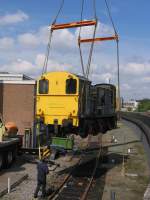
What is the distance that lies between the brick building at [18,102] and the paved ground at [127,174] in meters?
6.47

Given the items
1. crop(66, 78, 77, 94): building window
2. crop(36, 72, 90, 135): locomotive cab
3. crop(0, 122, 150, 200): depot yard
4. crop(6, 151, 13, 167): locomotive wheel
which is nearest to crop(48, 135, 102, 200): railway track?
crop(0, 122, 150, 200): depot yard

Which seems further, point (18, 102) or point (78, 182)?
point (18, 102)

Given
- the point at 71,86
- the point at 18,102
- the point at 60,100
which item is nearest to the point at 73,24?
the point at 71,86

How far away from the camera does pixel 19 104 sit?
1329 inches

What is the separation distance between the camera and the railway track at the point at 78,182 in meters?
17.8

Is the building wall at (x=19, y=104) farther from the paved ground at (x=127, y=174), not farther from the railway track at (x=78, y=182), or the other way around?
the railway track at (x=78, y=182)

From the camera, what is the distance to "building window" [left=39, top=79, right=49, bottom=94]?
20028mm

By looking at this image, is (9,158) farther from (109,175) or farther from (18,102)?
(18,102)

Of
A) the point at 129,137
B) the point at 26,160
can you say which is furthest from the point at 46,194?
the point at 129,137

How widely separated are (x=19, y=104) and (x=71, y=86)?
48.3 feet

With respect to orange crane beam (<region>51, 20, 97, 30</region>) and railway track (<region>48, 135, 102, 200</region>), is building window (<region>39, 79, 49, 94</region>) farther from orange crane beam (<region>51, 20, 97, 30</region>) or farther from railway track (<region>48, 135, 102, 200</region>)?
railway track (<region>48, 135, 102, 200</region>)

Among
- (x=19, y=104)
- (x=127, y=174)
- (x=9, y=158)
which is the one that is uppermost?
(x=19, y=104)

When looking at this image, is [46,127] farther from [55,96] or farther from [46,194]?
[46,194]

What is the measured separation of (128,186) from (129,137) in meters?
21.8
